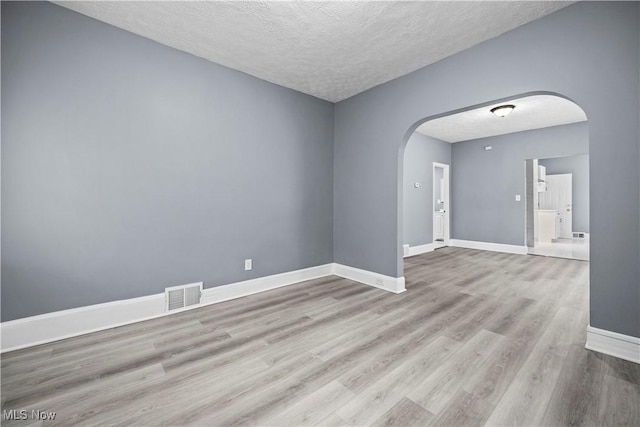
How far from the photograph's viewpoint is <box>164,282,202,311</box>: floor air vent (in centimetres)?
270

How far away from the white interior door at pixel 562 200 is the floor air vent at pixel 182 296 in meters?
10.6

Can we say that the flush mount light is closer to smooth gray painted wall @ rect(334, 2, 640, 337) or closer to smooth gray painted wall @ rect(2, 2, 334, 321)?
smooth gray painted wall @ rect(334, 2, 640, 337)

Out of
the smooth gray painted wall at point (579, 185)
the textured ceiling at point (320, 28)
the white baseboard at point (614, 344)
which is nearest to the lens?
the white baseboard at point (614, 344)

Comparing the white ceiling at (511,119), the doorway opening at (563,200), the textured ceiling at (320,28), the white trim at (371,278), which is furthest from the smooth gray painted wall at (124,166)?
the doorway opening at (563,200)

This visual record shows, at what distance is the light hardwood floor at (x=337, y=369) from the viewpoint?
1409 millimetres

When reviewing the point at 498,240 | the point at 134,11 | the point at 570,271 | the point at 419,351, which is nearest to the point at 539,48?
the point at 419,351

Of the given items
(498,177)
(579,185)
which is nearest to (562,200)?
(579,185)

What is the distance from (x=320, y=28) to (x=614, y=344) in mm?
3496

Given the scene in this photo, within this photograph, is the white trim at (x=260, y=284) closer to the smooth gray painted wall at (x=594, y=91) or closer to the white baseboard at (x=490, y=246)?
the smooth gray painted wall at (x=594, y=91)

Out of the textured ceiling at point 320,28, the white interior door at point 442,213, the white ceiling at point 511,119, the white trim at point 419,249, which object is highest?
the white ceiling at point 511,119

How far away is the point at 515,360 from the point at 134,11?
161 inches

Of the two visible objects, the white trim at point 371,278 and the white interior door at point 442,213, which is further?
the white interior door at point 442,213

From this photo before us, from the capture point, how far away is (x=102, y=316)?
92.7 inches

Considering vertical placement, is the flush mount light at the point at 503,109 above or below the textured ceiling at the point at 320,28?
below
